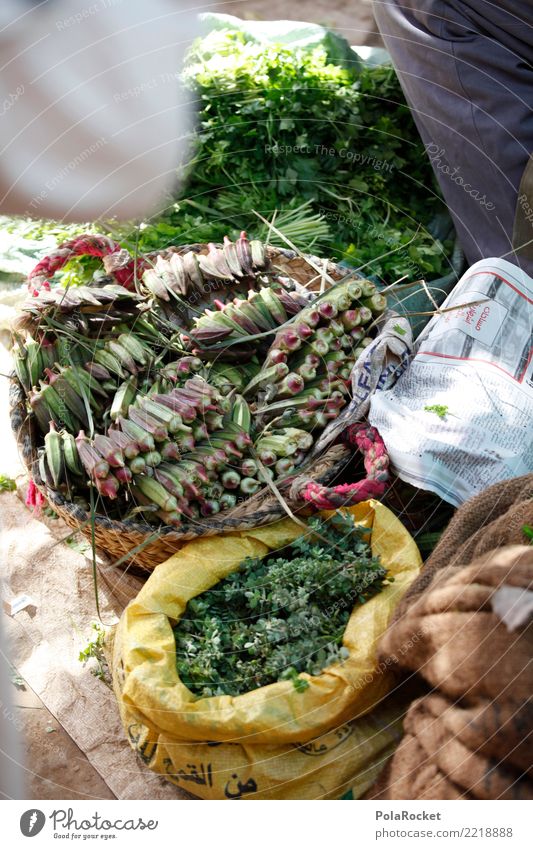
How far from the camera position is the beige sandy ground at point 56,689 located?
154 centimetres

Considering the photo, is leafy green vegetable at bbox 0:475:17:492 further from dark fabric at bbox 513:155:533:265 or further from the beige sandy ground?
dark fabric at bbox 513:155:533:265

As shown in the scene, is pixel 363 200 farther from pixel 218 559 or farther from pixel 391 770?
pixel 391 770

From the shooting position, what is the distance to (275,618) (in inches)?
57.5

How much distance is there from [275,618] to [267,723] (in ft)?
0.65

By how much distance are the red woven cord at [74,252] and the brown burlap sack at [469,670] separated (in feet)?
3.56

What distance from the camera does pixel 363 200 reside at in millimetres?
2389

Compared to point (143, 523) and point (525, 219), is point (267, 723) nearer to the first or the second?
point (143, 523)

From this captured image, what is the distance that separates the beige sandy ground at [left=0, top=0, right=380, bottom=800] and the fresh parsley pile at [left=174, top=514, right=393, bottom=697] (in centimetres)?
28

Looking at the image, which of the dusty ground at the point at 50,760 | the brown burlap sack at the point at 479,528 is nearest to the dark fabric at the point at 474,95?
the brown burlap sack at the point at 479,528

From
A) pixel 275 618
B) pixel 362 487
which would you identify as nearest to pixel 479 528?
pixel 362 487

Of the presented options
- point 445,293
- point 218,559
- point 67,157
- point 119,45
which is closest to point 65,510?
point 218,559

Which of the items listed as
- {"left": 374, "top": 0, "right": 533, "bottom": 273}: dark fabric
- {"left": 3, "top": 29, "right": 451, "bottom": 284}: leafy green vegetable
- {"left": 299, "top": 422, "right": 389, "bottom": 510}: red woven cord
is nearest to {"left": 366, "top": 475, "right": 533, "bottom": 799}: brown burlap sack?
{"left": 299, "top": 422, "right": 389, "bottom": 510}: red woven cord

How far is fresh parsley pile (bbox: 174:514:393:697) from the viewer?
1408 millimetres
